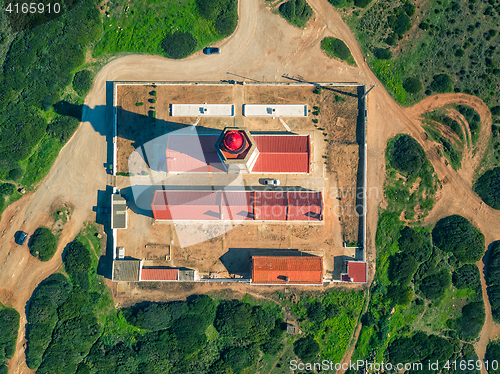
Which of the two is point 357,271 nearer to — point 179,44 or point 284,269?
point 284,269

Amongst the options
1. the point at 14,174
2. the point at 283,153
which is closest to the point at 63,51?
the point at 14,174

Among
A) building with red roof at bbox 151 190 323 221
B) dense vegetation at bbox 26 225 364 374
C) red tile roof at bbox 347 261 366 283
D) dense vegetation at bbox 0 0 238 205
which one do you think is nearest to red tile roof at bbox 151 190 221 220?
building with red roof at bbox 151 190 323 221

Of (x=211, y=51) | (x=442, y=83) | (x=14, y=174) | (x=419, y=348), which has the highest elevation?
(x=211, y=51)

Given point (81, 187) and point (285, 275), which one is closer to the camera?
point (285, 275)

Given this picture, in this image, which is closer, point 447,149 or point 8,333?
point 8,333

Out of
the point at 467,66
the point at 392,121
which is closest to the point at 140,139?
the point at 392,121

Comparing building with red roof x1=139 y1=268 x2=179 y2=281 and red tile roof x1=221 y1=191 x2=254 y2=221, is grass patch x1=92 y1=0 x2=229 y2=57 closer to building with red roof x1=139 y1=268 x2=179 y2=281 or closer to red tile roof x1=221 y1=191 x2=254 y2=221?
red tile roof x1=221 y1=191 x2=254 y2=221

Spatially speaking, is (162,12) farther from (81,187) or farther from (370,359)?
(370,359)
